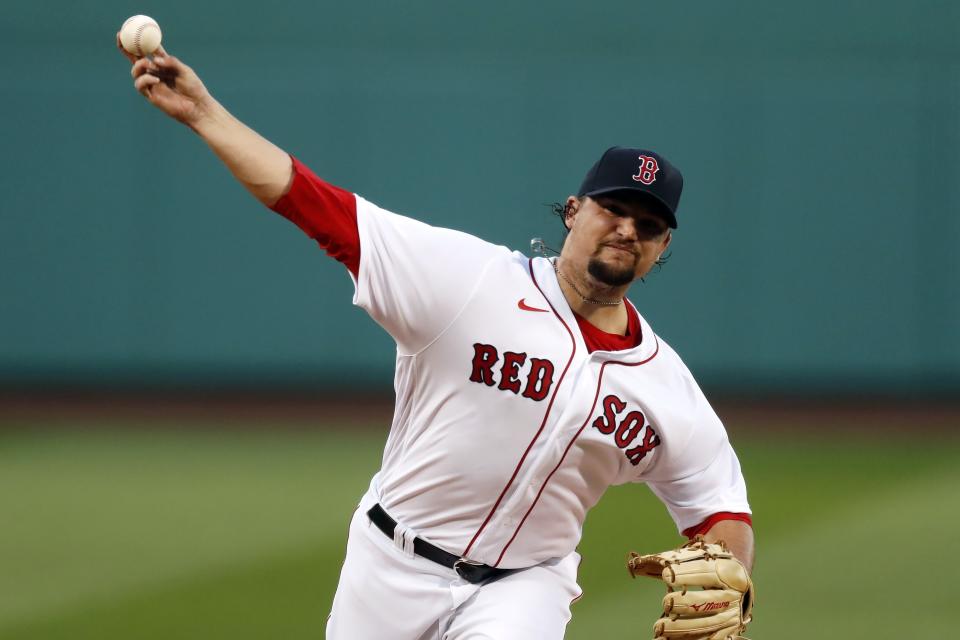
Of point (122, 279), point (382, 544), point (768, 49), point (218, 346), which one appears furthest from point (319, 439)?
point (382, 544)

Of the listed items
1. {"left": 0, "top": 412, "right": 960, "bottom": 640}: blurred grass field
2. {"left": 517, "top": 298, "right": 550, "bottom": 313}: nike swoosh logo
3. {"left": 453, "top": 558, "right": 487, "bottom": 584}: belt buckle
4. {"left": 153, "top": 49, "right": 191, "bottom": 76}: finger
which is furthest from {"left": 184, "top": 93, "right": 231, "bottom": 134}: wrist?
{"left": 0, "top": 412, "right": 960, "bottom": 640}: blurred grass field

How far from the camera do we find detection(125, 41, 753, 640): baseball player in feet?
11.3

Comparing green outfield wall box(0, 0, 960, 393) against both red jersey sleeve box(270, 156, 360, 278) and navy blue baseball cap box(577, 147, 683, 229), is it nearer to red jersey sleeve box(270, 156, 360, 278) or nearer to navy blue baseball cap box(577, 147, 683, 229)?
navy blue baseball cap box(577, 147, 683, 229)

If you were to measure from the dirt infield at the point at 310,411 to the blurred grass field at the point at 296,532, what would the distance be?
204mm

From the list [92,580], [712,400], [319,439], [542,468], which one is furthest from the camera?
[712,400]

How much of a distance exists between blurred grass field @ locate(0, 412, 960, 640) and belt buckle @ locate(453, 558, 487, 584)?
2.45 m

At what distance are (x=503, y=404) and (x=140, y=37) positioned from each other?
4.23 ft

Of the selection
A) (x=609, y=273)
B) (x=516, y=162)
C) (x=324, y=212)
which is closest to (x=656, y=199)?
(x=609, y=273)

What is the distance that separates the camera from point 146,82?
9.84 feet

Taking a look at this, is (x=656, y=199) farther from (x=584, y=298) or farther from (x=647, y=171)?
(x=584, y=298)

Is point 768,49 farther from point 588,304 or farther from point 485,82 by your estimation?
point 588,304

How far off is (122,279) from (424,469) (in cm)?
891

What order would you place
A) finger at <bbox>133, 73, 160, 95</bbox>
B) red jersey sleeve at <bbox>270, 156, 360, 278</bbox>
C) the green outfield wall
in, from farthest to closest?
the green outfield wall < red jersey sleeve at <bbox>270, 156, 360, 278</bbox> < finger at <bbox>133, 73, 160, 95</bbox>

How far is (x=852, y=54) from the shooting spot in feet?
39.1
